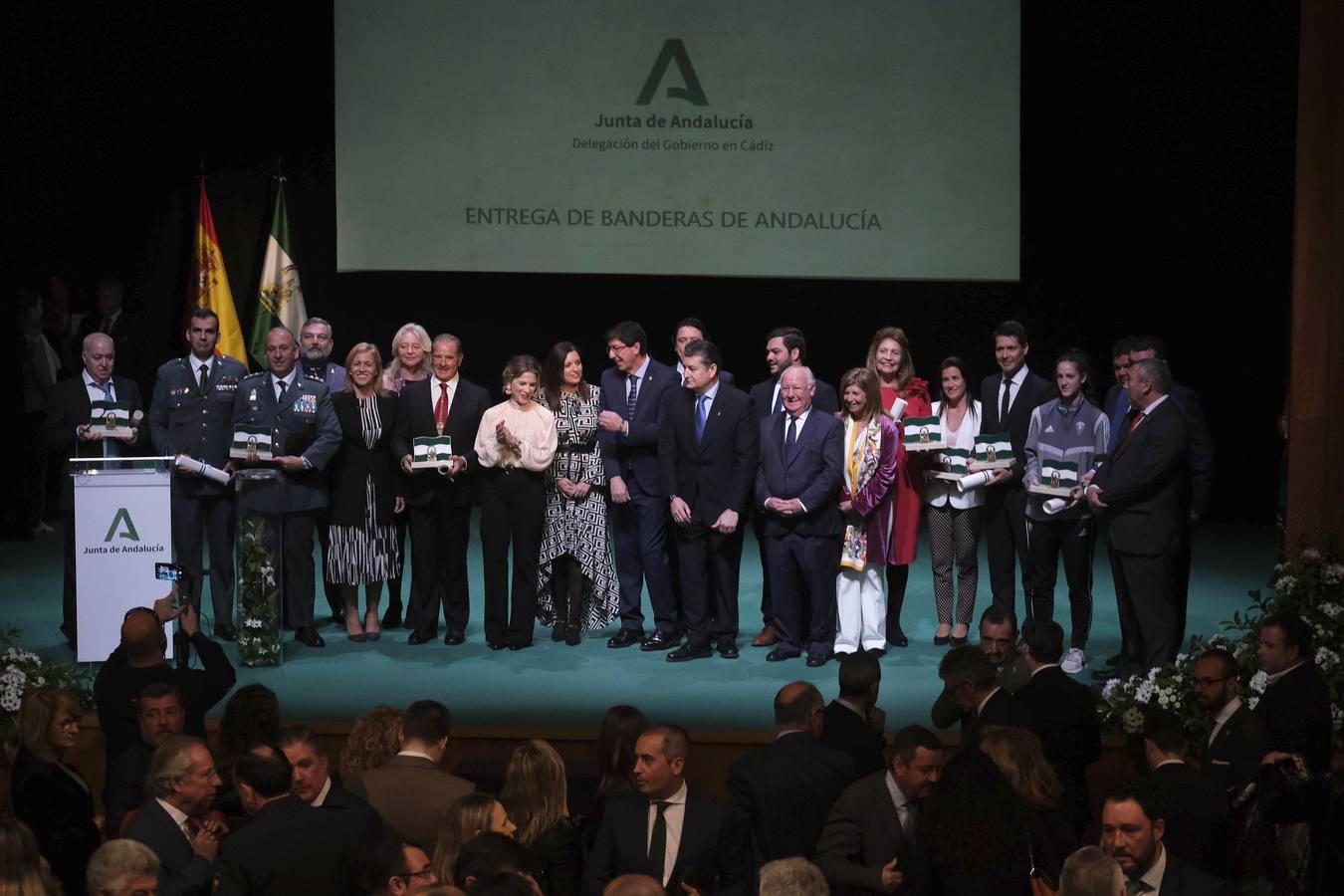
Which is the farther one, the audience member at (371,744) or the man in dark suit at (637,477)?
the man in dark suit at (637,477)

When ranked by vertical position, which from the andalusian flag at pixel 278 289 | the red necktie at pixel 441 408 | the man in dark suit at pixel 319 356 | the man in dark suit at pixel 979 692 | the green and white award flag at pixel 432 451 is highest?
the andalusian flag at pixel 278 289

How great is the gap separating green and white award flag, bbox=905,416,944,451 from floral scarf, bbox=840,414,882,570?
0.60ft

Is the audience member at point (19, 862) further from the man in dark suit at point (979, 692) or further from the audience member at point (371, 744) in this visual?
the man in dark suit at point (979, 692)

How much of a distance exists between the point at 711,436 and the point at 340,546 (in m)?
1.82


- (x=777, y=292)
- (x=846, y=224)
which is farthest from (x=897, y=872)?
(x=777, y=292)

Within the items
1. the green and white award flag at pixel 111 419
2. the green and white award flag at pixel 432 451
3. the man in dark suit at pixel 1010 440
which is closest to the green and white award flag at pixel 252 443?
the green and white award flag at pixel 111 419

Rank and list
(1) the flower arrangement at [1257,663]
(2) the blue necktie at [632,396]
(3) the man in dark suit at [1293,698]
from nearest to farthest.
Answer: (3) the man in dark suit at [1293,698] → (1) the flower arrangement at [1257,663] → (2) the blue necktie at [632,396]

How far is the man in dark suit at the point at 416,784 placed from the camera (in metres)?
A: 4.43

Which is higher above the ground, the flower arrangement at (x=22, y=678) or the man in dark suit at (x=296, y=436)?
the man in dark suit at (x=296, y=436)

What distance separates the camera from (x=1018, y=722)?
198 inches

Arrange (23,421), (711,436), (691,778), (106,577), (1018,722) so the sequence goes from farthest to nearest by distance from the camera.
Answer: (23,421) < (711,436) < (106,577) < (691,778) < (1018,722)

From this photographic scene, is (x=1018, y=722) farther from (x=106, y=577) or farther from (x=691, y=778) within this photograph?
(x=106, y=577)

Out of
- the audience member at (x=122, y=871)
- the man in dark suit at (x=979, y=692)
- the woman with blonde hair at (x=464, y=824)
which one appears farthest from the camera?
the man in dark suit at (x=979, y=692)

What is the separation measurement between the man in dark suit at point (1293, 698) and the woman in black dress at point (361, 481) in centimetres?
413
